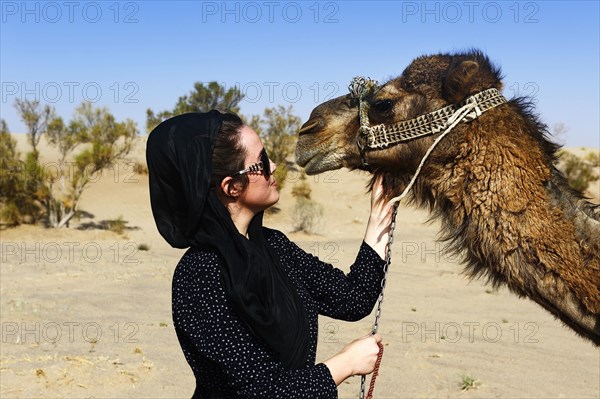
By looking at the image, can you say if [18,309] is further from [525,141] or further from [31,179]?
[31,179]

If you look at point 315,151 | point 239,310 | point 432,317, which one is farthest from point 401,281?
point 239,310

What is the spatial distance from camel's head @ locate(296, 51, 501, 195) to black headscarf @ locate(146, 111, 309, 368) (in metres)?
1.16

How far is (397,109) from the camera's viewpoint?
11.8 ft

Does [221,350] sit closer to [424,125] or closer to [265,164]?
[265,164]

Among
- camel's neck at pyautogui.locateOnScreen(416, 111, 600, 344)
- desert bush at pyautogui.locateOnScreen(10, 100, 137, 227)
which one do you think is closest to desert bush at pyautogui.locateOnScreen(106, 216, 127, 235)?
desert bush at pyautogui.locateOnScreen(10, 100, 137, 227)

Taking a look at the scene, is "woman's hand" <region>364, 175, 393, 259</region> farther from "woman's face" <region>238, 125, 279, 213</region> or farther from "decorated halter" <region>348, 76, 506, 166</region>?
"woman's face" <region>238, 125, 279, 213</region>

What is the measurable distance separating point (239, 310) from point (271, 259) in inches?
17.5

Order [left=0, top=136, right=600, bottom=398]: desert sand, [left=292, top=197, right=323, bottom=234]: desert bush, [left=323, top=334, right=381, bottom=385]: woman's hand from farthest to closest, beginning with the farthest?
[left=292, top=197, right=323, bottom=234]: desert bush < [left=0, top=136, right=600, bottom=398]: desert sand < [left=323, top=334, right=381, bottom=385]: woman's hand

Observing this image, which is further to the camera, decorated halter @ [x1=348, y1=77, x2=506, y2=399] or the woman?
decorated halter @ [x1=348, y1=77, x2=506, y2=399]

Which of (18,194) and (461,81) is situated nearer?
(461,81)

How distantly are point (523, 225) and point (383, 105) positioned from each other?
1018 mm

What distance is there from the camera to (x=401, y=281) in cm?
1329

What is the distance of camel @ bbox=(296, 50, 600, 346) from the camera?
3008 mm

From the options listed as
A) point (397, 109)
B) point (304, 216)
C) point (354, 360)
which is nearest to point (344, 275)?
point (354, 360)
